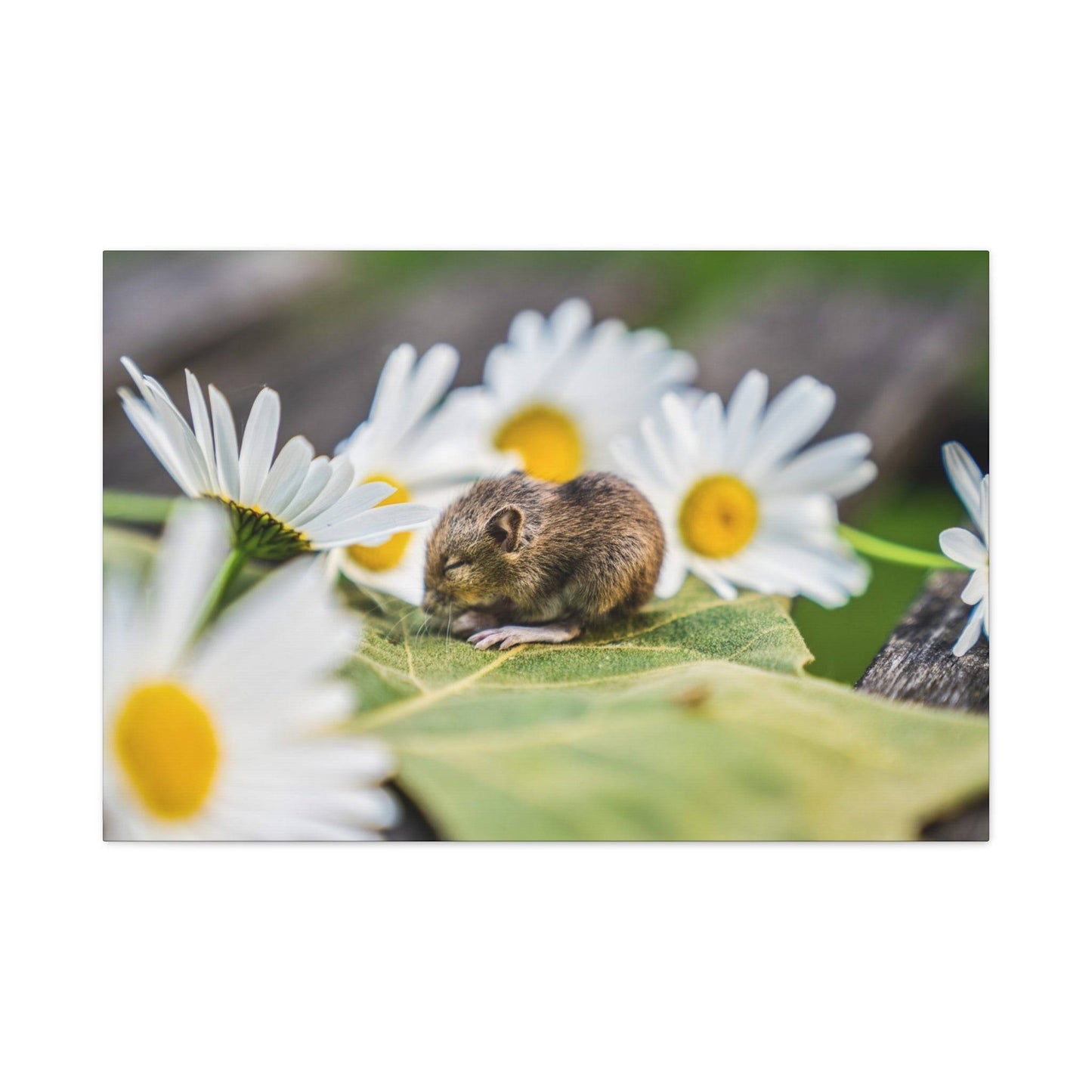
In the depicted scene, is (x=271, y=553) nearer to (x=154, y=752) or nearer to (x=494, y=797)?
(x=154, y=752)

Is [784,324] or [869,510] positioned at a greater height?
[784,324]

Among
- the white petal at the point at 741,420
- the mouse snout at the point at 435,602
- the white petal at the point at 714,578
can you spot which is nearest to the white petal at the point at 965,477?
the white petal at the point at 741,420

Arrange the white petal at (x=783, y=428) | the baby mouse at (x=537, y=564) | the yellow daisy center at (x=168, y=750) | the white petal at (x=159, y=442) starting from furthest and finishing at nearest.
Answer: the white petal at (x=783, y=428), the baby mouse at (x=537, y=564), the white petal at (x=159, y=442), the yellow daisy center at (x=168, y=750)

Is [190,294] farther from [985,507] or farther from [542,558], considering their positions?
[985,507]

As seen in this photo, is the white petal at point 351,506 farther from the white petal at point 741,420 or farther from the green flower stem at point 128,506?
the white petal at point 741,420

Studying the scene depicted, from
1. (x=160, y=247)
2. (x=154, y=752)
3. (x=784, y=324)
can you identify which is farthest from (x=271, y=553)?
(x=784, y=324)

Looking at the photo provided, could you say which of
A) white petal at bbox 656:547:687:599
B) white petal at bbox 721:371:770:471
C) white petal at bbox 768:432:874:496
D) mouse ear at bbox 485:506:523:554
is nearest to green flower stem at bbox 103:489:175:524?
mouse ear at bbox 485:506:523:554

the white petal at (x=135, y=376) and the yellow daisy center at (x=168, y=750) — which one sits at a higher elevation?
the white petal at (x=135, y=376)
